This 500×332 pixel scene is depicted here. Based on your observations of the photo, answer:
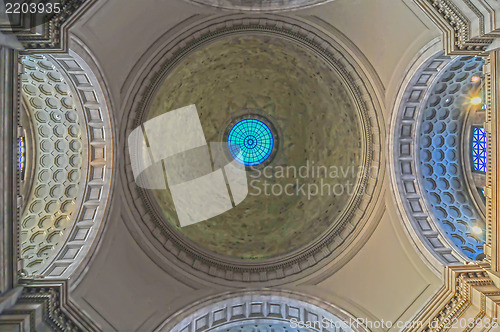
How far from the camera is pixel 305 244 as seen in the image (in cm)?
1669

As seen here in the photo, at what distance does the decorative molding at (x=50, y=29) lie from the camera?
367 inches

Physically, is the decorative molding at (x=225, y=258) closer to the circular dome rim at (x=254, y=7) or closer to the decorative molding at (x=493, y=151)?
the circular dome rim at (x=254, y=7)

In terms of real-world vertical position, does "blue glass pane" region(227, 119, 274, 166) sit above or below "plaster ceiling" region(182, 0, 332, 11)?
below

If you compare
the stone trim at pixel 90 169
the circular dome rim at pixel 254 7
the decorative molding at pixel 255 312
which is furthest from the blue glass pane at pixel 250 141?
the stone trim at pixel 90 169

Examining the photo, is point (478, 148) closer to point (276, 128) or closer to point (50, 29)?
point (276, 128)

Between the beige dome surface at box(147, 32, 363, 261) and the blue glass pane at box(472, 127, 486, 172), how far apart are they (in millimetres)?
4751

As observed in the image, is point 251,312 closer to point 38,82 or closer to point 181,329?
point 181,329

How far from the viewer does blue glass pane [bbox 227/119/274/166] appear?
20781 millimetres

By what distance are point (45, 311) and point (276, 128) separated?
13.6 metres

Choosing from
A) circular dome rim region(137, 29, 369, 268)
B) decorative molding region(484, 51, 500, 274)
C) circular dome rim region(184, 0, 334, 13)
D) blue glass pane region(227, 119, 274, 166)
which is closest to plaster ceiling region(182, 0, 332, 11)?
circular dome rim region(184, 0, 334, 13)

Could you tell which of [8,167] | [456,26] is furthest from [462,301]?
[8,167]

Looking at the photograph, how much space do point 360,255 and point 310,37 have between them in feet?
28.0

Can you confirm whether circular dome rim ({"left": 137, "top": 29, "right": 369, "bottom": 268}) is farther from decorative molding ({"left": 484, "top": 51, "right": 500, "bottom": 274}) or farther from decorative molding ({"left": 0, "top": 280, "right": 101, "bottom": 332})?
decorative molding ({"left": 484, "top": 51, "right": 500, "bottom": 274})

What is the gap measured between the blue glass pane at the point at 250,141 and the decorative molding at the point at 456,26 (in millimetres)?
11061
